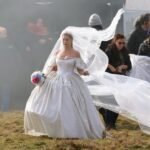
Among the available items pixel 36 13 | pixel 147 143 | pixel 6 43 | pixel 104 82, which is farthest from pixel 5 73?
pixel 147 143

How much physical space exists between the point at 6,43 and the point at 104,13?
3202mm

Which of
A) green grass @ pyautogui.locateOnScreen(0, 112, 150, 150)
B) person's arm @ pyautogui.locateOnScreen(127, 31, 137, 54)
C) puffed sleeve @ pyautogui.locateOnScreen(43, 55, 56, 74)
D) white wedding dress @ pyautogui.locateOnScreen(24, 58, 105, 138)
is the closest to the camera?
green grass @ pyautogui.locateOnScreen(0, 112, 150, 150)

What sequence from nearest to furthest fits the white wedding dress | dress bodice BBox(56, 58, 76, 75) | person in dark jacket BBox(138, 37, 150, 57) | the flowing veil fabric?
1. the white wedding dress
2. dress bodice BBox(56, 58, 76, 75)
3. the flowing veil fabric
4. person in dark jacket BBox(138, 37, 150, 57)

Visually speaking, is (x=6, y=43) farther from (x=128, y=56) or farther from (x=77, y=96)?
(x=77, y=96)

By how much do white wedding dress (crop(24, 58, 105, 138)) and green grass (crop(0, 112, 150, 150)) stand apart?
0.19 meters

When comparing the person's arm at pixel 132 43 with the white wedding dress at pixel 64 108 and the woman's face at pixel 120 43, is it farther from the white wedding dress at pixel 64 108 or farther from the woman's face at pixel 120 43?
the white wedding dress at pixel 64 108

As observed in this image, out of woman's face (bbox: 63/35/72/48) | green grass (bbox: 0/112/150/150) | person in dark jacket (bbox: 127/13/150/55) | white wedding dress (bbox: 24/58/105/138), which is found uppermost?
woman's face (bbox: 63/35/72/48)

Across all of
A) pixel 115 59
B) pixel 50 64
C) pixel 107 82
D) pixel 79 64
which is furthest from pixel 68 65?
pixel 115 59

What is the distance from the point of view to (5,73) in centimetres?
1164

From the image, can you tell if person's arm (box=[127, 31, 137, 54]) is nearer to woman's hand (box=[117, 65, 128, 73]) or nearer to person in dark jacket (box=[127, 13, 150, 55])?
person in dark jacket (box=[127, 13, 150, 55])

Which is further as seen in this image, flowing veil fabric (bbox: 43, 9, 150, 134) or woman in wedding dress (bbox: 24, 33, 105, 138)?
flowing veil fabric (bbox: 43, 9, 150, 134)

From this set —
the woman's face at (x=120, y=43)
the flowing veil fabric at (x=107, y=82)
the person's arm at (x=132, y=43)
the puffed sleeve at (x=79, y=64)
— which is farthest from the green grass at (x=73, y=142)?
the person's arm at (x=132, y=43)

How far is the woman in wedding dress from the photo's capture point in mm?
8117

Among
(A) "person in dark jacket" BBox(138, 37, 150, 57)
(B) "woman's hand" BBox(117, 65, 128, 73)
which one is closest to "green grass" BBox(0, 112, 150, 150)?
(B) "woman's hand" BBox(117, 65, 128, 73)
